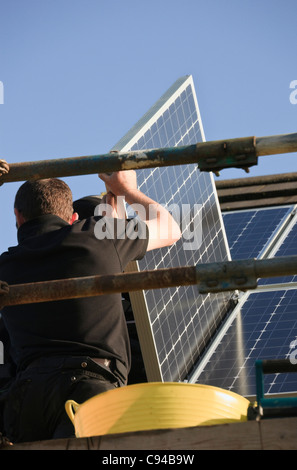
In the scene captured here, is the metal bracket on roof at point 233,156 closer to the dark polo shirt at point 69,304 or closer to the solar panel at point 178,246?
the dark polo shirt at point 69,304

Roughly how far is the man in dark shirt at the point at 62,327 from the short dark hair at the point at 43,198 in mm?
50

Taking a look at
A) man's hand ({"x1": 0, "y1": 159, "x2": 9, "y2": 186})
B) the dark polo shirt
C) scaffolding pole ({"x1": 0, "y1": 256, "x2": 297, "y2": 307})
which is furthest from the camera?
the dark polo shirt

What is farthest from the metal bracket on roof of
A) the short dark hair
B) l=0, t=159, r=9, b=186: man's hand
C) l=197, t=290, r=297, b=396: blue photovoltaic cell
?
l=197, t=290, r=297, b=396: blue photovoltaic cell

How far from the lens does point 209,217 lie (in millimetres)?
8023

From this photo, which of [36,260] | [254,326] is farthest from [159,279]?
[254,326]

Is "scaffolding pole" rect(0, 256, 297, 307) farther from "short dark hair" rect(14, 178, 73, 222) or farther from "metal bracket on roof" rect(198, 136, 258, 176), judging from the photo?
"short dark hair" rect(14, 178, 73, 222)

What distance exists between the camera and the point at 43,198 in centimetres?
504

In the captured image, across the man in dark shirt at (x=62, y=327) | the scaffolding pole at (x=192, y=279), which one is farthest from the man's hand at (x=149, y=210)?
the scaffolding pole at (x=192, y=279)

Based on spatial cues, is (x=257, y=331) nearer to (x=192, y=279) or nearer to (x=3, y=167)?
(x=3, y=167)

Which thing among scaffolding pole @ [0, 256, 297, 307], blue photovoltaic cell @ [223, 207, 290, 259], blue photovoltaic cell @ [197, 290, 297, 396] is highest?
blue photovoltaic cell @ [223, 207, 290, 259]

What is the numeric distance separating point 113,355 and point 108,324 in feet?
0.48

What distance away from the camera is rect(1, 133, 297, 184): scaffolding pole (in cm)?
400

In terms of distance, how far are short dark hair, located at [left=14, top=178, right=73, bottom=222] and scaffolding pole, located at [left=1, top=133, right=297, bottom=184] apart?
75 cm

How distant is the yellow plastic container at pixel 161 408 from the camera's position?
3473mm
